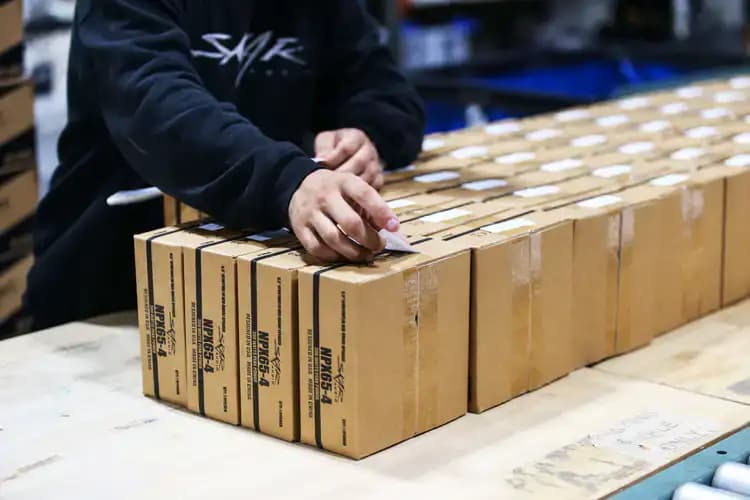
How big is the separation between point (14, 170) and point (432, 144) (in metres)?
0.88

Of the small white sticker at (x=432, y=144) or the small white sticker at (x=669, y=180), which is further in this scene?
the small white sticker at (x=432, y=144)

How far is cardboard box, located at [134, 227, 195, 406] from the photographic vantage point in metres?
1.44

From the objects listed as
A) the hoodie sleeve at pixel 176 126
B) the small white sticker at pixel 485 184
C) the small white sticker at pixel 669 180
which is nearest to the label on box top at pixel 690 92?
the small white sticker at pixel 669 180

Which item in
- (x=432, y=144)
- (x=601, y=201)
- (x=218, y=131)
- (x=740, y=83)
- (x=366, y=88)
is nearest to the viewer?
(x=218, y=131)

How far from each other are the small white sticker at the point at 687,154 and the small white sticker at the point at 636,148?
0.17 feet

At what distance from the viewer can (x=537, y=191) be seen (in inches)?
66.5

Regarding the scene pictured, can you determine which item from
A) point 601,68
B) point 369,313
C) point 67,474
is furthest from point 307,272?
point 601,68

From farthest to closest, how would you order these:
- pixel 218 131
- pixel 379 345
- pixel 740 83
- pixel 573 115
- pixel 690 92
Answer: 1. pixel 740 83
2. pixel 690 92
3. pixel 573 115
4. pixel 218 131
5. pixel 379 345

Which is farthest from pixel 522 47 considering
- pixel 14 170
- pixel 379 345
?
pixel 379 345

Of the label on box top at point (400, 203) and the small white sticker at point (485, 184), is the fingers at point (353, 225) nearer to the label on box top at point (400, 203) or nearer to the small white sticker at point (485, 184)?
the label on box top at point (400, 203)

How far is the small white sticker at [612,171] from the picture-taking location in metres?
1.79

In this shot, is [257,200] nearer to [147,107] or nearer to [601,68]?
[147,107]

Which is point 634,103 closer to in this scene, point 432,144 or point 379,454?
point 432,144

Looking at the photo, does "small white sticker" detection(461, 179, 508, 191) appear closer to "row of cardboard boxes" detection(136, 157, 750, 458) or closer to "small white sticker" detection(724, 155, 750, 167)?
"row of cardboard boxes" detection(136, 157, 750, 458)
